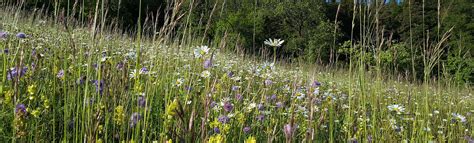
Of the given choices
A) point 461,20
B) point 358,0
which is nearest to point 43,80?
point 358,0

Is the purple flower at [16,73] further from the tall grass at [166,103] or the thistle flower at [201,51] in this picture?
the thistle flower at [201,51]

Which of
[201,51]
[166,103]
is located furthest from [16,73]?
[201,51]

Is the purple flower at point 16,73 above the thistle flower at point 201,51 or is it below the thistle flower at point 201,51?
below

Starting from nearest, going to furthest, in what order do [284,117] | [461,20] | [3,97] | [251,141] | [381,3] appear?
[251,141]
[3,97]
[381,3]
[284,117]
[461,20]

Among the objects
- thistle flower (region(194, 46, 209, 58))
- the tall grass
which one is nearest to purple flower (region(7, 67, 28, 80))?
the tall grass

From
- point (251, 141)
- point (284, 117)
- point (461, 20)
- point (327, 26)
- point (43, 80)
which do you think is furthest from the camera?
point (461, 20)

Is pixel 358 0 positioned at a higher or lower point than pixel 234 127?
A: higher

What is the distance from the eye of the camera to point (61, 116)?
1.43 metres

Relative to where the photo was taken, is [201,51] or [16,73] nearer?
[16,73]

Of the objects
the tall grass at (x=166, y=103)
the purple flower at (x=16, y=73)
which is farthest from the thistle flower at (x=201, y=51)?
the purple flower at (x=16, y=73)

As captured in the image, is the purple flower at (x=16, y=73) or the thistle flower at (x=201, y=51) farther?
the thistle flower at (x=201, y=51)

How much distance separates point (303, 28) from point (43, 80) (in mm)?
18156

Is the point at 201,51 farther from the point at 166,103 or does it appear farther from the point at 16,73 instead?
the point at 16,73

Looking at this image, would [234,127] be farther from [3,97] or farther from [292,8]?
[292,8]
